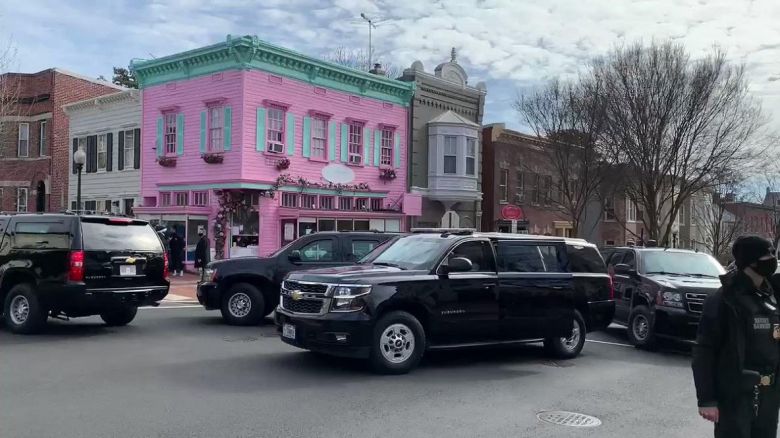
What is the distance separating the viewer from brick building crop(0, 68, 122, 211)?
31.8m

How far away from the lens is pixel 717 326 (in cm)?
384

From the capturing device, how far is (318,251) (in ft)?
40.8

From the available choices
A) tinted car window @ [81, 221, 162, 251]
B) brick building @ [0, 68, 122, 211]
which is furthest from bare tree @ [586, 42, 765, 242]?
brick building @ [0, 68, 122, 211]

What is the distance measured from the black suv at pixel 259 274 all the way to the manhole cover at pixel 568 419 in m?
5.92

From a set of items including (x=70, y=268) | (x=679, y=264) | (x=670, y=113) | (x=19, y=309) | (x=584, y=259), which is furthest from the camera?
(x=670, y=113)

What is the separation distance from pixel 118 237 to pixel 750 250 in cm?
962

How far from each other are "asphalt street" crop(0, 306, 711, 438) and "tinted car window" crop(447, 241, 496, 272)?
1.32 m

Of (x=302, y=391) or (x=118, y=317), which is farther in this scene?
(x=118, y=317)

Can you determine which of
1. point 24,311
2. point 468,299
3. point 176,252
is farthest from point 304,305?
point 176,252

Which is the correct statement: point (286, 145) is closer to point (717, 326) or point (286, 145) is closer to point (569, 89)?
point (569, 89)

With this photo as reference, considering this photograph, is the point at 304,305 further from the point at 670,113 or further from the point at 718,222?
the point at 718,222

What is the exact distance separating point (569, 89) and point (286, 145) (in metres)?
10.4

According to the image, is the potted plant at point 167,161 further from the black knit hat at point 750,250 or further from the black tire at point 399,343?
the black knit hat at point 750,250

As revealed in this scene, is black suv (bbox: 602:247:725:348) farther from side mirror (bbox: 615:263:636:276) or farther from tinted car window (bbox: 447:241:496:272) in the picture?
tinted car window (bbox: 447:241:496:272)
